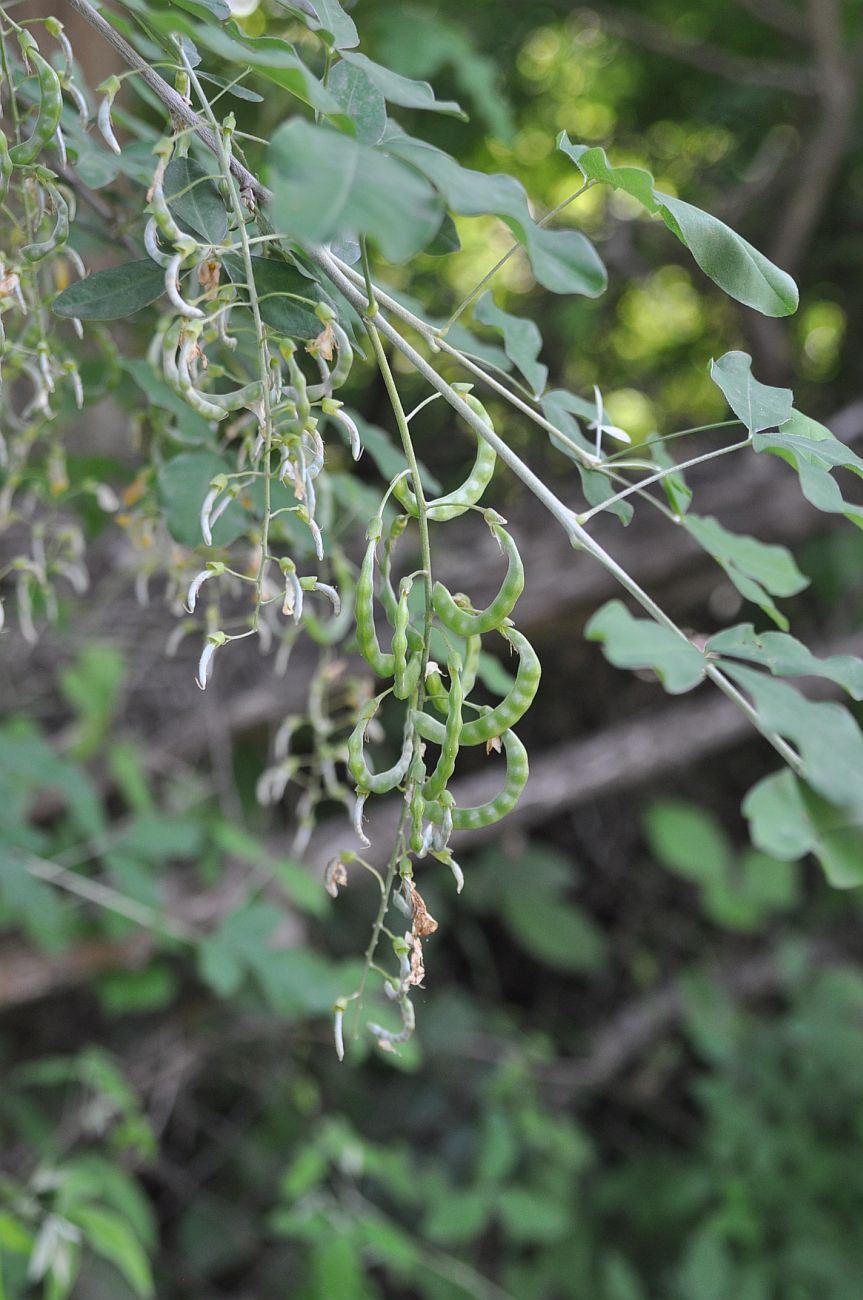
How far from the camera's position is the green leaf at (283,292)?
48 cm

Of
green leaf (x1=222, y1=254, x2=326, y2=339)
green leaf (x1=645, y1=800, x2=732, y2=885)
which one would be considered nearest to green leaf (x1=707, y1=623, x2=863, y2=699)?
green leaf (x1=222, y1=254, x2=326, y2=339)

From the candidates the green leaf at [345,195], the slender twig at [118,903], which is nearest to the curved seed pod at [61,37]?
the green leaf at [345,195]

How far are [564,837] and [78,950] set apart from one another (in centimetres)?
124

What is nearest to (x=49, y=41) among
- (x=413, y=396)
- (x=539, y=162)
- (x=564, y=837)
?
(x=413, y=396)

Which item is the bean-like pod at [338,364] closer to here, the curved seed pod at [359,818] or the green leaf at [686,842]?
the curved seed pod at [359,818]

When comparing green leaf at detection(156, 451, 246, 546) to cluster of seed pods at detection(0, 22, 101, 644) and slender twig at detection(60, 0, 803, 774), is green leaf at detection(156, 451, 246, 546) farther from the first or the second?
slender twig at detection(60, 0, 803, 774)

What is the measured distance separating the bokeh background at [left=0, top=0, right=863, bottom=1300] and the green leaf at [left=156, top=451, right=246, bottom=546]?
0.65 m

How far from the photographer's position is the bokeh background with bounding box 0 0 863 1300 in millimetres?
1525

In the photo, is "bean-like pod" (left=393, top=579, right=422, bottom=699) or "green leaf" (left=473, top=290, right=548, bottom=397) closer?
"bean-like pod" (left=393, top=579, right=422, bottom=699)

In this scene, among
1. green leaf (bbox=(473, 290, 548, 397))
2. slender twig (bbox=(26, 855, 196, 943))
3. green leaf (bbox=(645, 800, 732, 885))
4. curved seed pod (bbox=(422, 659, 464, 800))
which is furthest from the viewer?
green leaf (bbox=(645, 800, 732, 885))

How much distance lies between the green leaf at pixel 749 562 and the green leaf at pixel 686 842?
1.63 m

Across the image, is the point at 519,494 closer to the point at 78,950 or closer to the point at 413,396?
the point at 413,396

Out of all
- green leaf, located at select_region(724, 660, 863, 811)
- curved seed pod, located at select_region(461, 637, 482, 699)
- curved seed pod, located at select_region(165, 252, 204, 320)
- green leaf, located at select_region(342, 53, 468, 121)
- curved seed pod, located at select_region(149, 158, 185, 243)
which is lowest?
green leaf, located at select_region(724, 660, 863, 811)

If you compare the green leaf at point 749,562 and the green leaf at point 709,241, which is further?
the green leaf at point 749,562
